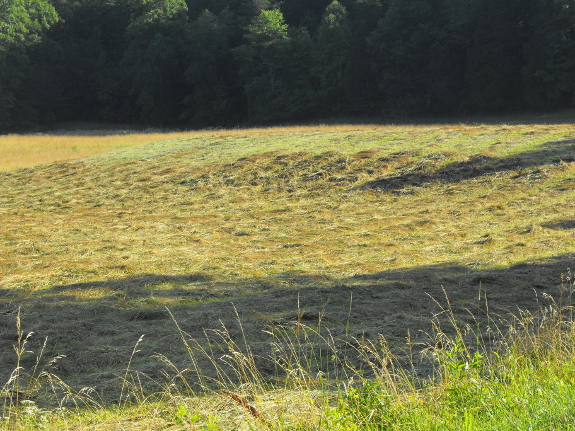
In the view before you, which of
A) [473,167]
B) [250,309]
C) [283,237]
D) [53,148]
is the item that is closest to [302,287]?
[250,309]

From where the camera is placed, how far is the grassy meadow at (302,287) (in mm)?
3861

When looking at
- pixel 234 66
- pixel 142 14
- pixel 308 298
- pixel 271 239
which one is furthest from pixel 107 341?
pixel 142 14

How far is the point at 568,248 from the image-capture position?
962 cm

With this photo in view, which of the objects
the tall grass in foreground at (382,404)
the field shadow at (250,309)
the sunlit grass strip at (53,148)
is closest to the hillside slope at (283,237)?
the field shadow at (250,309)

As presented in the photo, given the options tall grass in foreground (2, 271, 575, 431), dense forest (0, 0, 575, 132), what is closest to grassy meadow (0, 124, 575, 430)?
tall grass in foreground (2, 271, 575, 431)

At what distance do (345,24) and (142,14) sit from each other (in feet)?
88.6

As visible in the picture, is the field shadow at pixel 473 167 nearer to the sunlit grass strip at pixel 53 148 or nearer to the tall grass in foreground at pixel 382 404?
the tall grass in foreground at pixel 382 404

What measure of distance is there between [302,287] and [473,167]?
10.9m

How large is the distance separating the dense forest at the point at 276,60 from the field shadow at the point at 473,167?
97.6ft

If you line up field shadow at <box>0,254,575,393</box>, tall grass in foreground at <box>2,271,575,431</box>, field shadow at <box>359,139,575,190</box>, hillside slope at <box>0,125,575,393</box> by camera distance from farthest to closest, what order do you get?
field shadow at <box>359,139,575,190</box>, hillside slope at <box>0,125,575,393</box>, field shadow at <box>0,254,575,393</box>, tall grass in foreground at <box>2,271,575,431</box>

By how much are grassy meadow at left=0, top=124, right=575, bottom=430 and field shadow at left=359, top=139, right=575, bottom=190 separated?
0.29ft

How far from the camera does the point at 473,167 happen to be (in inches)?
675

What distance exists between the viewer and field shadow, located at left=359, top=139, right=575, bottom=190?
1662 cm

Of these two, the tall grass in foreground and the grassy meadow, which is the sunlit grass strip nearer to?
the grassy meadow
